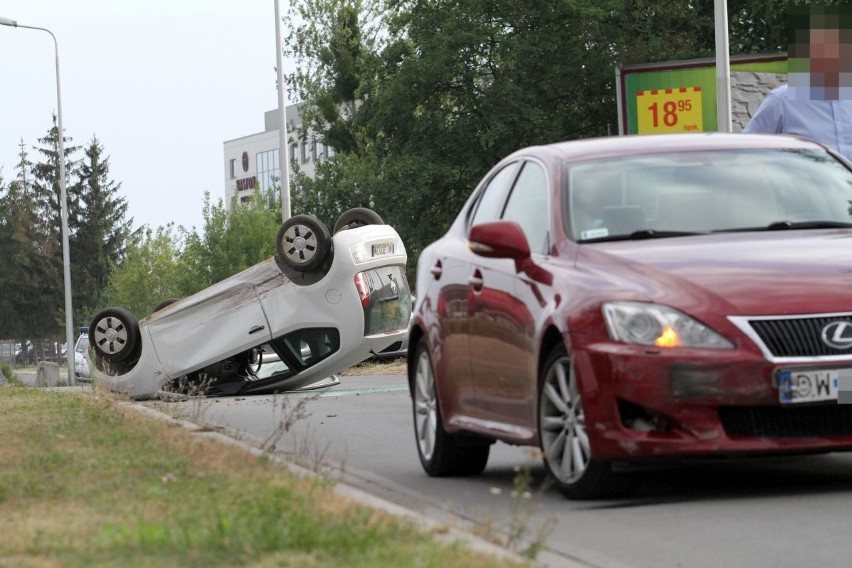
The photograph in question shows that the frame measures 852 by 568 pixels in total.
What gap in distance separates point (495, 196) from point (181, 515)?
3270mm

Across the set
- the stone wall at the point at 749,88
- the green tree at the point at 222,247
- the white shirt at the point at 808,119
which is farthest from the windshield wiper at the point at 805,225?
the green tree at the point at 222,247

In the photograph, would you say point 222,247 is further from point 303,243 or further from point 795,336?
point 795,336

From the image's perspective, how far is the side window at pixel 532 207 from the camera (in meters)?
8.23

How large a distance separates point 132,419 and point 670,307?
20.7 ft

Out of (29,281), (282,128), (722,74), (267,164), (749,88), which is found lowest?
(29,281)

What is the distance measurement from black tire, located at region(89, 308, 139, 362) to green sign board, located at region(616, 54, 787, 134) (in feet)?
40.8

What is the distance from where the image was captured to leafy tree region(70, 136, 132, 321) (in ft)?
347

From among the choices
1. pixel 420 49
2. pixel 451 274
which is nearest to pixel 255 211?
pixel 420 49

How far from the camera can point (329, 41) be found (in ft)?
234

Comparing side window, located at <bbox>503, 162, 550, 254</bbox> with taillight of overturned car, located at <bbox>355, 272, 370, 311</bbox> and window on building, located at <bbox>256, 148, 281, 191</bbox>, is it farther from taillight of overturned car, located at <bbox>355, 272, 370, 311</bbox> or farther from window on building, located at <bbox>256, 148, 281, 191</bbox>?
window on building, located at <bbox>256, 148, 281, 191</bbox>

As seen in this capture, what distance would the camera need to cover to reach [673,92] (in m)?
31.8

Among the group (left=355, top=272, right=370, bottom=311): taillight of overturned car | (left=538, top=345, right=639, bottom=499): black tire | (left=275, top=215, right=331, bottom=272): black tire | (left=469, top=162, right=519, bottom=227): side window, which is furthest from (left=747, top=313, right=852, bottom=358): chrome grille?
(left=355, top=272, right=370, bottom=311): taillight of overturned car

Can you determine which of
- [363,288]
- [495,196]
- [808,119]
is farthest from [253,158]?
[495,196]

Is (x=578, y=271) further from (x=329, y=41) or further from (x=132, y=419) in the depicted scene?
(x=329, y=41)
